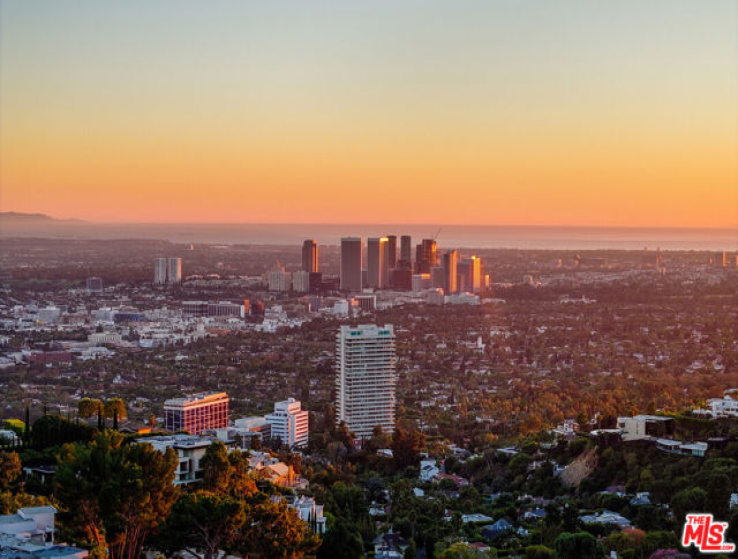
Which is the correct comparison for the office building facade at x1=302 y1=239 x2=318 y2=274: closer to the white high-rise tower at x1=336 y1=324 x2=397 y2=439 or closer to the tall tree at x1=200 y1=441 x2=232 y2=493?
the white high-rise tower at x1=336 y1=324 x2=397 y2=439

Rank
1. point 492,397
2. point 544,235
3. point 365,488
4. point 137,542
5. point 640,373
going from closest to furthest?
point 137,542 → point 365,488 → point 492,397 → point 640,373 → point 544,235

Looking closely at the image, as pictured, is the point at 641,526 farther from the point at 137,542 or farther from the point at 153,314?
the point at 153,314

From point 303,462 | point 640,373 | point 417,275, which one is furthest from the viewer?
point 417,275

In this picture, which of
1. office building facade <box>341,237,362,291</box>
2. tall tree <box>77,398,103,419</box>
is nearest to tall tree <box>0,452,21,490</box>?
tall tree <box>77,398,103,419</box>

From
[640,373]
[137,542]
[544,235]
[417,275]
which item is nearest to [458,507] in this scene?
[137,542]

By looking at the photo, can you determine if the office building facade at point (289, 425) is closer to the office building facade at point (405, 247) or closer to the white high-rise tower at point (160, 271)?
the white high-rise tower at point (160, 271)

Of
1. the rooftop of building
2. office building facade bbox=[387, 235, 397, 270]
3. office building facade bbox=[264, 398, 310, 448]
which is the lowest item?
office building facade bbox=[264, 398, 310, 448]
